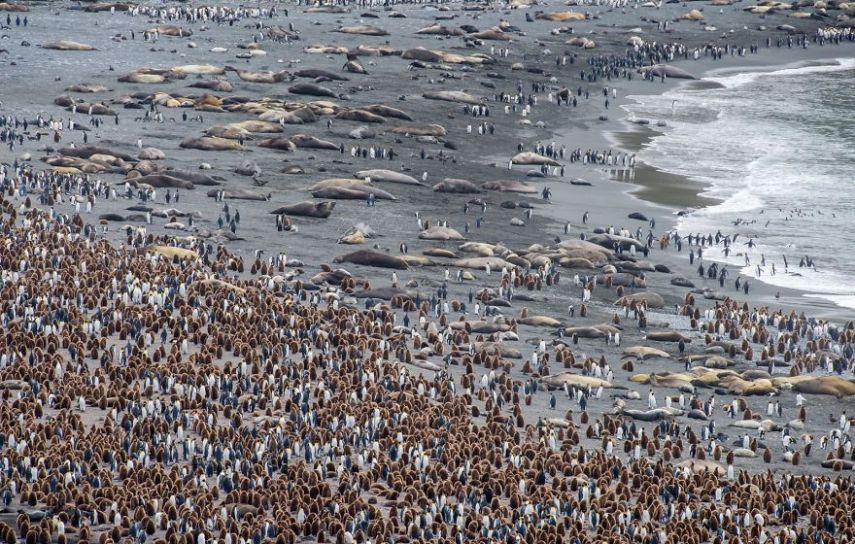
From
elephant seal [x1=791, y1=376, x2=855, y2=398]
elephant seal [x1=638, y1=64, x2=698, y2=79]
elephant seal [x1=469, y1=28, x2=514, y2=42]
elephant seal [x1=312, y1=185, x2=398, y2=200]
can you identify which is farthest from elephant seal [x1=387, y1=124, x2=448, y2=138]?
elephant seal [x1=791, y1=376, x2=855, y2=398]

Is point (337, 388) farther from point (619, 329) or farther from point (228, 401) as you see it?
point (619, 329)

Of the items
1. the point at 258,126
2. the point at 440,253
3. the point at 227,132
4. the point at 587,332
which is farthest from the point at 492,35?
the point at 587,332

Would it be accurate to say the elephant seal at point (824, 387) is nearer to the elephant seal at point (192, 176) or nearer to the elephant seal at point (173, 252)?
the elephant seal at point (173, 252)

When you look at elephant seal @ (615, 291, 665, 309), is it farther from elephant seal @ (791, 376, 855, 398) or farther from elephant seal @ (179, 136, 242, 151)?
elephant seal @ (179, 136, 242, 151)

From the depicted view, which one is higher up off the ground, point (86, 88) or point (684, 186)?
point (86, 88)

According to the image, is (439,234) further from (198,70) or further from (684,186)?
(198,70)
